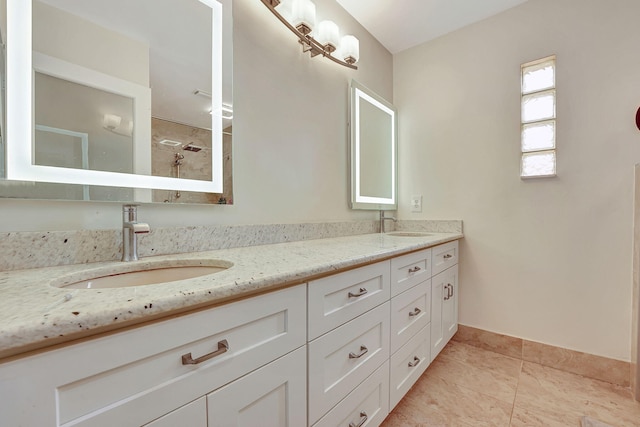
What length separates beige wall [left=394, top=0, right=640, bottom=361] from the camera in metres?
1.48

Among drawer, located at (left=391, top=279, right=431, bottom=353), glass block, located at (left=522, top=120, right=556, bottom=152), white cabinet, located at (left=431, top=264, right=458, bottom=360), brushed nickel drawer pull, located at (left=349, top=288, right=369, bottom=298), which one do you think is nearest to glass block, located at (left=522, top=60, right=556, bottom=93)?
glass block, located at (left=522, top=120, right=556, bottom=152)

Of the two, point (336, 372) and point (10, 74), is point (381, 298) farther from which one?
point (10, 74)

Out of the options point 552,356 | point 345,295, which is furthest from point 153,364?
point 552,356

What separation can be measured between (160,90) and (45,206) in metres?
0.50

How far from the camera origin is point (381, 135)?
2.10 meters

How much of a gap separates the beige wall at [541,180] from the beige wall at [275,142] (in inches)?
30.4

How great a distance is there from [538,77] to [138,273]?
91.8 inches

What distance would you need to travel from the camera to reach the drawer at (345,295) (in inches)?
30.4

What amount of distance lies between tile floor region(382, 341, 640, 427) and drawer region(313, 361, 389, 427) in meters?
0.25

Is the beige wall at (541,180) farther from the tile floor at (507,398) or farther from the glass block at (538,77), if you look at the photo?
the tile floor at (507,398)

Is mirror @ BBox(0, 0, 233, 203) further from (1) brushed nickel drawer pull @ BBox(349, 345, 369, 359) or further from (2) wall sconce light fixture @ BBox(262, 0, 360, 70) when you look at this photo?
(1) brushed nickel drawer pull @ BBox(349, 345, 369, 359)

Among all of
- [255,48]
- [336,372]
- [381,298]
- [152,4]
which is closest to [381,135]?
[255,48]

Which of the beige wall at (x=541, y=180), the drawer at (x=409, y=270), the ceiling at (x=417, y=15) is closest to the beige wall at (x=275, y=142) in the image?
the ceiling at (x=417, y=15)

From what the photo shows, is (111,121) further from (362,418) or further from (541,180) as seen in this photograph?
(541,180)
